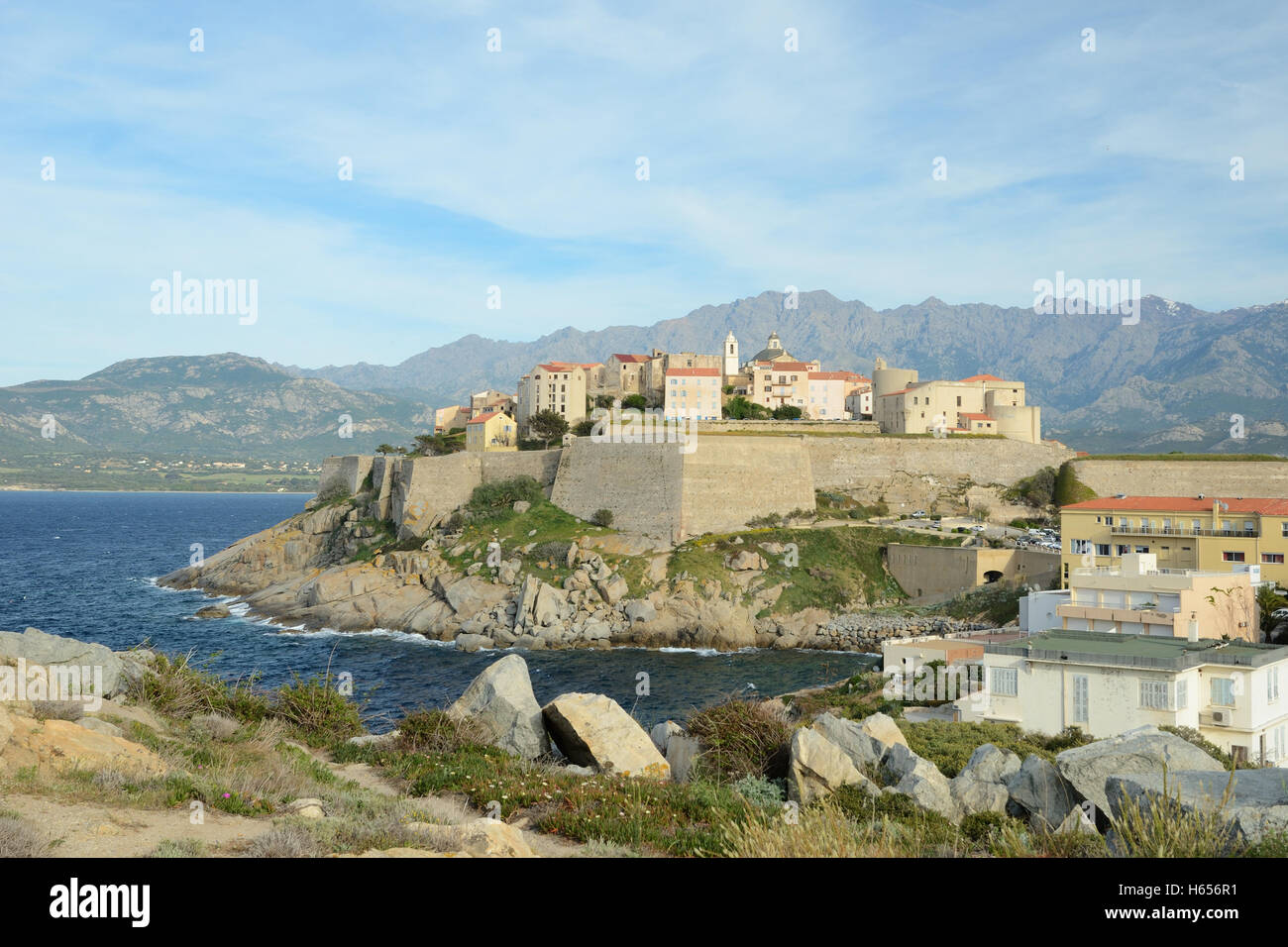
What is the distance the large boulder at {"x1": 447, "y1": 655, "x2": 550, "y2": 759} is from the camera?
1236cm

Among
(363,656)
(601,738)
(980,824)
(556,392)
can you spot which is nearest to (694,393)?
(556,392)

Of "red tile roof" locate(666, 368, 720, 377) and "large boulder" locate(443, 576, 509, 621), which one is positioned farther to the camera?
"red tile roof" locate(666, 368, 720, 377)

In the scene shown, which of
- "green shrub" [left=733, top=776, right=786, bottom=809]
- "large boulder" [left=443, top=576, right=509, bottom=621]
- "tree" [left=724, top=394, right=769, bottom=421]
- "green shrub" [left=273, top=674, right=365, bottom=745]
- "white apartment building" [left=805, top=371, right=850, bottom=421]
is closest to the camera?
"green shrub" [left=733, top=776, right=786, bottom=809]

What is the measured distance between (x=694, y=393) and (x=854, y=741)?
52192 millimetres

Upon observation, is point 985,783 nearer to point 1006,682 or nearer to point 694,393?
point 1006,682

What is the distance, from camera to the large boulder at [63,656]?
11.4 m

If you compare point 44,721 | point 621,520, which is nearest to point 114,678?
point 44,721

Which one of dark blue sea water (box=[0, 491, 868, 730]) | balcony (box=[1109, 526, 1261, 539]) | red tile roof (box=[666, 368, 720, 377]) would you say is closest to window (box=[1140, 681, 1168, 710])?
dark blue sea water (box=[0, 491, 868, 730])

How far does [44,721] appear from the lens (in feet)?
30.7

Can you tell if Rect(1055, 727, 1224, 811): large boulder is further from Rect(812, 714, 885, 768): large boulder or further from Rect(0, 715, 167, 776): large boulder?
Rect(0, 715, 167, 776): large boulder

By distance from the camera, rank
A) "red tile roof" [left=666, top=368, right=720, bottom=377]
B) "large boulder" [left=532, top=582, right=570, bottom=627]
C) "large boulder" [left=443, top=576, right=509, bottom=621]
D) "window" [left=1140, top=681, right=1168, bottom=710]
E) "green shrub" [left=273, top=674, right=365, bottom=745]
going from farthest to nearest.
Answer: "red tile roof" [left=666, top=368, right=720, bottom=377] → "large boulder" [left=443, top=576, right=509, bottom=621] → "large boulder" [left=532, top=582, right=570, bottom=627] → "window" [left=1140, top=681, right=1168, bottom=710] → "green shrub" [left=273, top=674, right=365, bottom=745]

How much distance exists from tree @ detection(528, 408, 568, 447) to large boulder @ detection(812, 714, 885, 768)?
1930 inches
